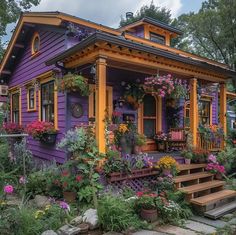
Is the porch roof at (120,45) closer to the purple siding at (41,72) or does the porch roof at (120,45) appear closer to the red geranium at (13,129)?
the purple siding at (41,72)

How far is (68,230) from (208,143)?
532cm

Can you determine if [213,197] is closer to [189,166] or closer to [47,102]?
[189,166]

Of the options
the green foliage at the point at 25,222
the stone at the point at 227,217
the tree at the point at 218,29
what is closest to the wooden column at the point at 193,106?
the stone at the point at 227,217

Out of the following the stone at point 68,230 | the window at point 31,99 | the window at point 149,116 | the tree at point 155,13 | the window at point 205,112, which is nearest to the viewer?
the stone at point 68,230

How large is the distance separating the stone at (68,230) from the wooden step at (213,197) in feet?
7.89

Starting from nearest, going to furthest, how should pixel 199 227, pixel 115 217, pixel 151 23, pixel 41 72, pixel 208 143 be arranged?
pixel 115 217 < pixel 199 227 < pixel 208 143 < pixel 41 72 < pixel 151 23

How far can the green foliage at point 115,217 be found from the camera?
414 cm

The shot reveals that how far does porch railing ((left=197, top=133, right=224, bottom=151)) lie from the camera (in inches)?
305

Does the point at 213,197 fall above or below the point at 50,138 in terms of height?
below

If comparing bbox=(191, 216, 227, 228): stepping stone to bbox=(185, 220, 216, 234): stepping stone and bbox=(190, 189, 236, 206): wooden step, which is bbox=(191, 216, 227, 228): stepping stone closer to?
bbox=(185, 220, 216, 234): stepping stone

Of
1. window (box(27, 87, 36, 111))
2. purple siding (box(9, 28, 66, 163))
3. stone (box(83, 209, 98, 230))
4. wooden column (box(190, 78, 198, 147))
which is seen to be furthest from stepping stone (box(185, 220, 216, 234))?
window (box(27, 87, 36, 111))

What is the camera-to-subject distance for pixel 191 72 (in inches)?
287

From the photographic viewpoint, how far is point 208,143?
7.92m

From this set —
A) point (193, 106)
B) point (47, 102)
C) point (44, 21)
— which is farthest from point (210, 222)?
point (44, 21)
